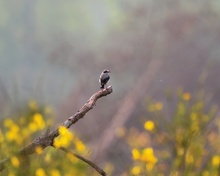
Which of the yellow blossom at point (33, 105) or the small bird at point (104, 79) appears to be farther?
the yellow blossom at point (33, 105)

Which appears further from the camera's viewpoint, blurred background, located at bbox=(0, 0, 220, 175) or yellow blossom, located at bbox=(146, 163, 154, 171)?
blurred background, located at bbox=(0, 0, 220, 175)

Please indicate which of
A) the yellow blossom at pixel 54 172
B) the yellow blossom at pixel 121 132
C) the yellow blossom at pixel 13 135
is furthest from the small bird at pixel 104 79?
the yellow blossom at pixel 121 132

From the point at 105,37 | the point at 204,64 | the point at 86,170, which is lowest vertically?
the point at 86,170

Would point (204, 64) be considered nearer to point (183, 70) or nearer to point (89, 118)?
point (183, 70)

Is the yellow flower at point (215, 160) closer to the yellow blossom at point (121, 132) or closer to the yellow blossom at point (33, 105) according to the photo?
the yellow blossom at point (33, 105)

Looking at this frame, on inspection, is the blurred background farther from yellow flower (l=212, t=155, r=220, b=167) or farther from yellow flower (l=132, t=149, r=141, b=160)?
yellow flower (l=132, t=149, r=141, b=160)

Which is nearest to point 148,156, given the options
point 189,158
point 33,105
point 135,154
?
point 135,154

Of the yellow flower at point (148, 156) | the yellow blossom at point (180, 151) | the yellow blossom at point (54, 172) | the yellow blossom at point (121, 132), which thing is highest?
the yellow blossom at point (121, 132)

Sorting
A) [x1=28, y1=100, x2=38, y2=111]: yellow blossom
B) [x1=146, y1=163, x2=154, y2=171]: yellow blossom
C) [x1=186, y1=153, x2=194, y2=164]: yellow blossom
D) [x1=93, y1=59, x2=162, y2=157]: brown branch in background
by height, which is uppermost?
[x1=93, y1=59, x2=162, y2=157]: brown branch in background

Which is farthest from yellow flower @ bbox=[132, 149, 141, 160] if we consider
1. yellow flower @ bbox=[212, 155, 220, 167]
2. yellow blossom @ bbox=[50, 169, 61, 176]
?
yellow flower @ bbox=[212, 155, 220, 167]

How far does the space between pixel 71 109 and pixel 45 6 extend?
9077mm

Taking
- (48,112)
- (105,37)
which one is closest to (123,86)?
(105,37)

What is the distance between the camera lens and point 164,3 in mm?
13219

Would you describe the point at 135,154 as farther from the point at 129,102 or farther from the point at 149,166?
the point at 129,102
